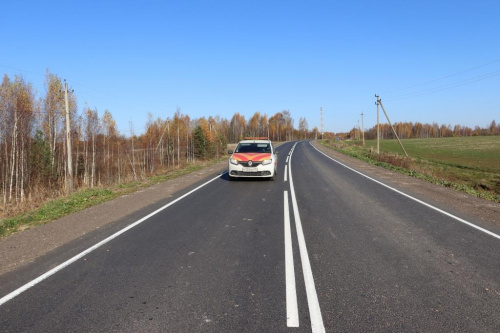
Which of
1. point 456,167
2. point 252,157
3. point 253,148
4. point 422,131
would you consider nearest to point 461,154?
point 456,167

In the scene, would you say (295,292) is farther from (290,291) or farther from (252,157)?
(252,157)

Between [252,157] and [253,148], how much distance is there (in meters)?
1.36

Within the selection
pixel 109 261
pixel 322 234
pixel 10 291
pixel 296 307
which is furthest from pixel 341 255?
pixel 10 291

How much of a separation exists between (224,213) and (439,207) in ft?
18.6

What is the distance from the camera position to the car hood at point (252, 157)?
13.5 m

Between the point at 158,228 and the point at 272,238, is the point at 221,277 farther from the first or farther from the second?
the point at 158,228

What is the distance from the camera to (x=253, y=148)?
1486cm

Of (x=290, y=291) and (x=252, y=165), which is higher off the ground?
(x=252, y=165)

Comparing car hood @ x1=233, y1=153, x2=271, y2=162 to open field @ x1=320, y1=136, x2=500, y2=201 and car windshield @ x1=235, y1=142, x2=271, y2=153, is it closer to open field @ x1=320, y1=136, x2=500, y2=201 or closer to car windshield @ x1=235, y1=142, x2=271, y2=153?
car windshield @ x1=235, y1=142, x2=271, y2=153

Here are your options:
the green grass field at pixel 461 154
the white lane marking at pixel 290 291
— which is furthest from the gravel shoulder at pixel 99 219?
the green grass field at pixel 461 154

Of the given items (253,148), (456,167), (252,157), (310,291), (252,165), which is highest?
(253,148)

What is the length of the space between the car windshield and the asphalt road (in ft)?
24.6

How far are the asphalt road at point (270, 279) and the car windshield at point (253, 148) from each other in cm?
751

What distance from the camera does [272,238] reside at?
5.73 metres
